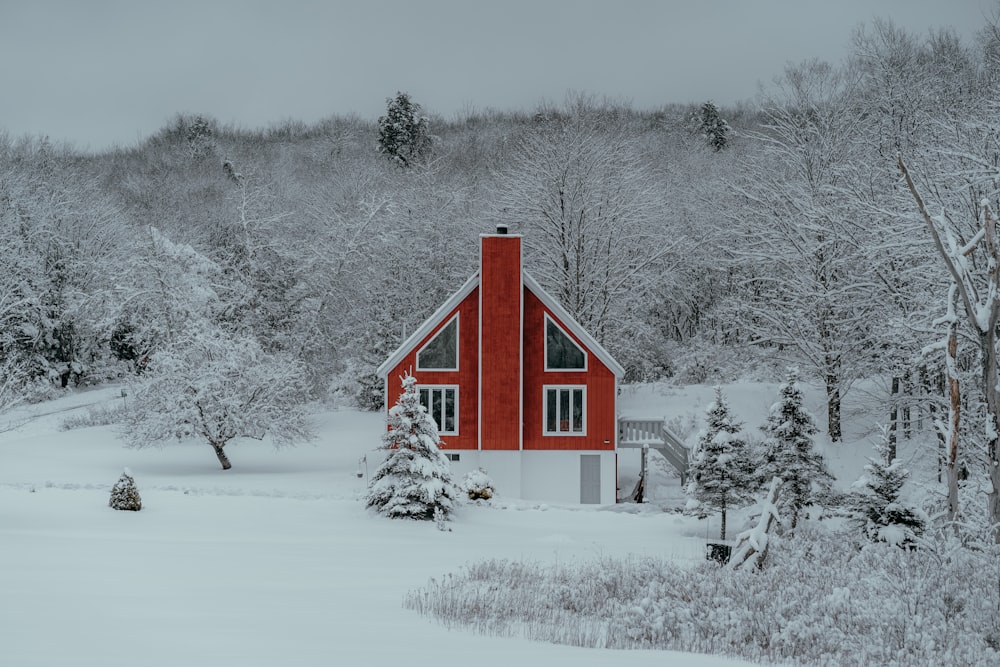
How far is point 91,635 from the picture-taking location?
8.27 metres

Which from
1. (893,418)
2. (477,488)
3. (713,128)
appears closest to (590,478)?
(477,488)

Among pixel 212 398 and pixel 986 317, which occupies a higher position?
pixel 986 317

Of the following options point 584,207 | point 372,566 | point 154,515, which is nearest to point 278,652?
point 372,566

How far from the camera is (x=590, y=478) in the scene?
30.6 m

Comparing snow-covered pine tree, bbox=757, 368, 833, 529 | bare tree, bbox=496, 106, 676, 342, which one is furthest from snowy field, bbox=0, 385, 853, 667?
bare tree, bbox=496, 106, 676, 342

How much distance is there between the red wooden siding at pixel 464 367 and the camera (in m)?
30.5

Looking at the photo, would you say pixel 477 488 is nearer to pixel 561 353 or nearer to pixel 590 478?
pixel 590 478

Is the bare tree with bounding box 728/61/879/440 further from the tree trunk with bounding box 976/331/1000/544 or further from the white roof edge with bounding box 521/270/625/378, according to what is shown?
the tree trunk with bounding box 976/331/1000/544

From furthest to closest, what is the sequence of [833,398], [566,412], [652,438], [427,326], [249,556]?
[833,398], [652,438], [566,412], [427,326], [249,556]

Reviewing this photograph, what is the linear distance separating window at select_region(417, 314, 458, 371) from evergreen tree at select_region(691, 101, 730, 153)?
4606cm

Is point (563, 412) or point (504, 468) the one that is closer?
point (504, 468)

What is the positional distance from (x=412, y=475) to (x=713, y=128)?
59873mm

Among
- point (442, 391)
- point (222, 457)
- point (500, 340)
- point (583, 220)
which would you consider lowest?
point (222, 457)

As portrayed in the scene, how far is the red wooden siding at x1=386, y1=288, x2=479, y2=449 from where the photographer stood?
100 ft
